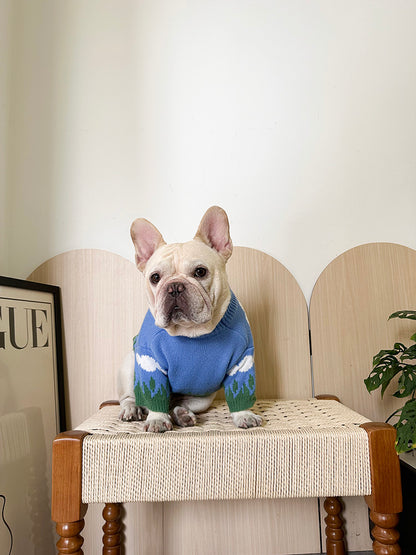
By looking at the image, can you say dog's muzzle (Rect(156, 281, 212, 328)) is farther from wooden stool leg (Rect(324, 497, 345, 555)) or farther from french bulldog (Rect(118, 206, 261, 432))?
wooden stool leg (Rect(324, 497, 345, 555))

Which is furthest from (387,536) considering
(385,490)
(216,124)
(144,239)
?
(216,124)

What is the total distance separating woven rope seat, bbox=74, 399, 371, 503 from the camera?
78cm

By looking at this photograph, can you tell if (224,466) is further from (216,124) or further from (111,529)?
(216,124)

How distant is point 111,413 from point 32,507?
14.0 inches

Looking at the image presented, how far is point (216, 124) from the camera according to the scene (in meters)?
1.46

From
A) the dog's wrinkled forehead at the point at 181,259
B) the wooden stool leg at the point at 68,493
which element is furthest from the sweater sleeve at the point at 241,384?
the wooden stool leg at the point at 68,493

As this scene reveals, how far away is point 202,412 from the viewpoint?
109 cm

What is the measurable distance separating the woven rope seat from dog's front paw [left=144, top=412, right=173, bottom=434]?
0.05 meters

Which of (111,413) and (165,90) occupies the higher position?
(165,90)

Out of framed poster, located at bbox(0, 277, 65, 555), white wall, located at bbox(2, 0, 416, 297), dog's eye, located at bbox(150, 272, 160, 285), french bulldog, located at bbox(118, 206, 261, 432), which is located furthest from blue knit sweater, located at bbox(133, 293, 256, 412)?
white wall, located at bbox(2, 0, 416, 297)

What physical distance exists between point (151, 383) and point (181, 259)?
0.28m

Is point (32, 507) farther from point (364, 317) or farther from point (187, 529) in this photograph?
point (364, 317)

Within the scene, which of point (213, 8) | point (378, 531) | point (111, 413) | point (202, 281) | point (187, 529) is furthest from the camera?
point (213, 8)

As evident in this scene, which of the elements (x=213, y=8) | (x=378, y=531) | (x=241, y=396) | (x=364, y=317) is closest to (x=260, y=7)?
(x=213, y=8)
